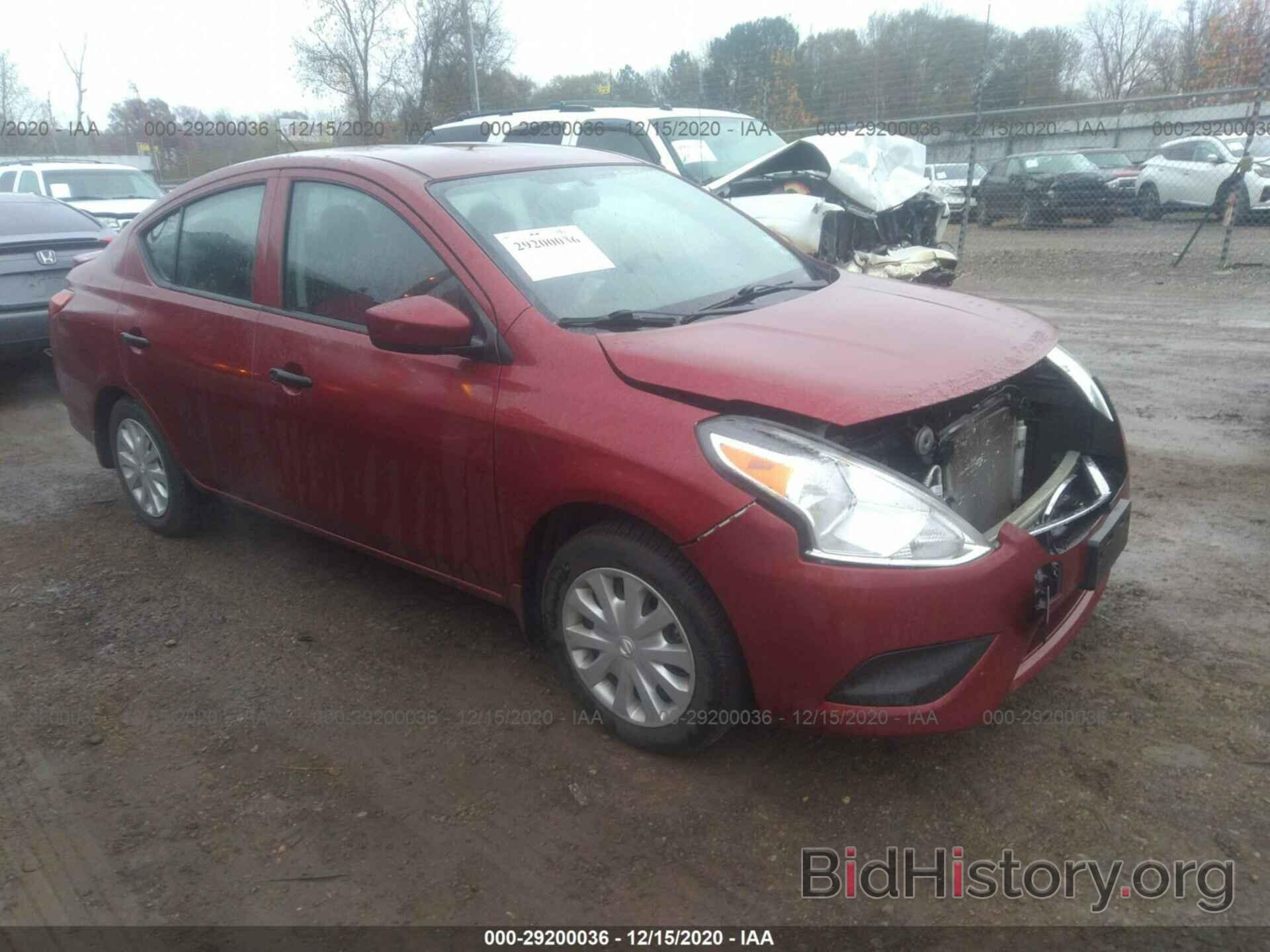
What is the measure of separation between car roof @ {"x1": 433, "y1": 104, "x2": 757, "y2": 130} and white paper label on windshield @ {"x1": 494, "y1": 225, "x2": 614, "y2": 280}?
18.3ft

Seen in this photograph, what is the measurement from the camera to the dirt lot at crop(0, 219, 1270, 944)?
2494 mm

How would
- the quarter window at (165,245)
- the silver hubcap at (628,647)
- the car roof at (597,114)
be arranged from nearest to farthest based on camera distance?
1. the silver hubcap at (628,647)
2. the quarter window at (165,245)
3. the car roof at (597,114)

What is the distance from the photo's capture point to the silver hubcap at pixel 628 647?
2.79 metres

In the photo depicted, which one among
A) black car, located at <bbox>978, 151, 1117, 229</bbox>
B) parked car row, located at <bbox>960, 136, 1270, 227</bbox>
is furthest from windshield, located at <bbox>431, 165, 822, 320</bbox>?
black car, located at <bbox>978, 151, 1117, 229</bbox>

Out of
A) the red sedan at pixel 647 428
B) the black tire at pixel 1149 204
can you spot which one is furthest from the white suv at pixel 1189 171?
the red sedan at pixel 647 428

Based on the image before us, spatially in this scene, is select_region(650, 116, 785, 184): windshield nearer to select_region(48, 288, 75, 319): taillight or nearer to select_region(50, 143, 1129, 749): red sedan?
select_region(50, 143, 1129, 749): red sedan

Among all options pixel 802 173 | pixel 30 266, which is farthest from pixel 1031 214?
pixel 30 266

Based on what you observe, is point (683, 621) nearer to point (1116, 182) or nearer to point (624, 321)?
point (624, 321)

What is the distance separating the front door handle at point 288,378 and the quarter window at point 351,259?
0.23 m

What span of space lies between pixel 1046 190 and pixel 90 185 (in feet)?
52.0

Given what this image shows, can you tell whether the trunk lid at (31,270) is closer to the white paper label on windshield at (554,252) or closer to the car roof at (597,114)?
the car roof at (597,114)

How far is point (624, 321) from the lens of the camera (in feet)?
10.0

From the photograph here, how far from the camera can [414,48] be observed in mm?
27547

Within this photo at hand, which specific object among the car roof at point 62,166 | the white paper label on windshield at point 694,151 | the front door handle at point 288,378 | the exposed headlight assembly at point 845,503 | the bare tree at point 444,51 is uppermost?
the bare tree at point 444,51
